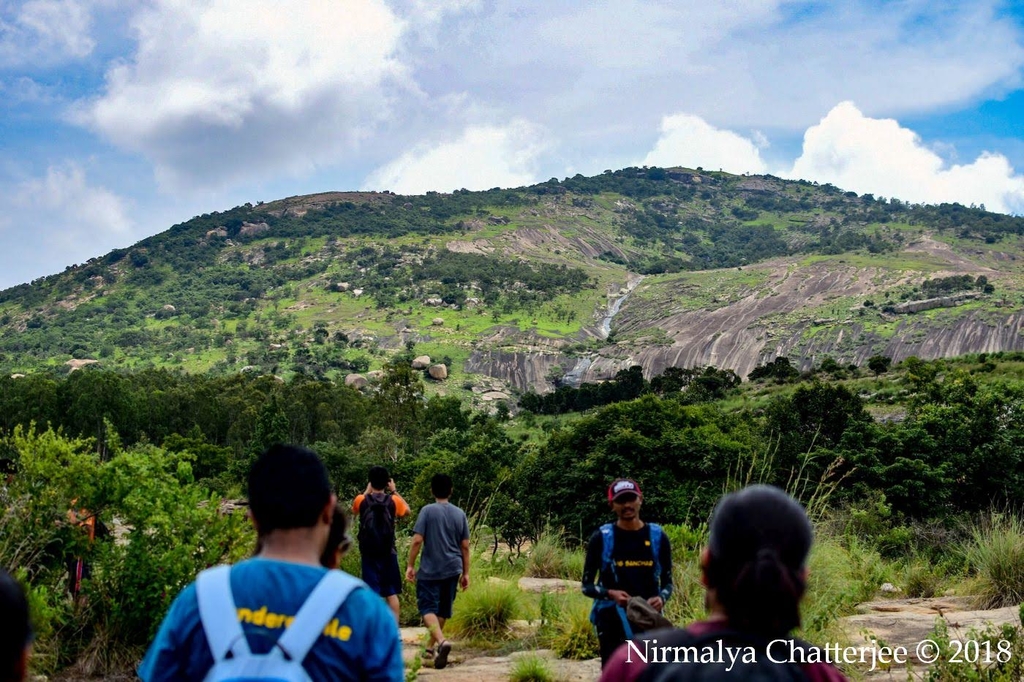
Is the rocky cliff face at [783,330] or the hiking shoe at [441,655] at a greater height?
the rocky cliff face at [783,330]

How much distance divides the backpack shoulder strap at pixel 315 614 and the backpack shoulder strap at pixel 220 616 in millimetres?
116

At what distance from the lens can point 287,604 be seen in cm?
197

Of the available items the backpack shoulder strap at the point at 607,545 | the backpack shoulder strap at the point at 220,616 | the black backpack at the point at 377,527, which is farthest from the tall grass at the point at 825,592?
the backpack shoulder strap at the point at 220,616

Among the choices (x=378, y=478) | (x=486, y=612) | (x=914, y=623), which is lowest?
(x=914, y=623)

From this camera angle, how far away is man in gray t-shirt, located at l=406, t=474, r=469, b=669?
20.3 ft

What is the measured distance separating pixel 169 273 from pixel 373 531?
146871 millimetres

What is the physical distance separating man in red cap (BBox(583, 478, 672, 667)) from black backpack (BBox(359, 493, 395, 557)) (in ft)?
7.10

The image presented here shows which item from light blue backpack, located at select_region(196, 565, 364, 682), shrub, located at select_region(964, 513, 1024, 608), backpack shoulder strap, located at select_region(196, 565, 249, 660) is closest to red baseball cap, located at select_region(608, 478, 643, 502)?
light blue backpack, located at select_region(196, 565, 364, 682)

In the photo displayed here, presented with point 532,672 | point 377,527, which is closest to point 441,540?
point 377,527

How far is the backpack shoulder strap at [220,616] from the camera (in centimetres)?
193

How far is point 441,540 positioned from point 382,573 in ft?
1.74

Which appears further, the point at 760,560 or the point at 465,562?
the point at 465,562

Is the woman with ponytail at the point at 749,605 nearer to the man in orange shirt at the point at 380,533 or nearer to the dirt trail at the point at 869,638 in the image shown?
the dirt trail at the point at 869,638

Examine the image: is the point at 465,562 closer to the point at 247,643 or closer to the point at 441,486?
the point at 441,486
